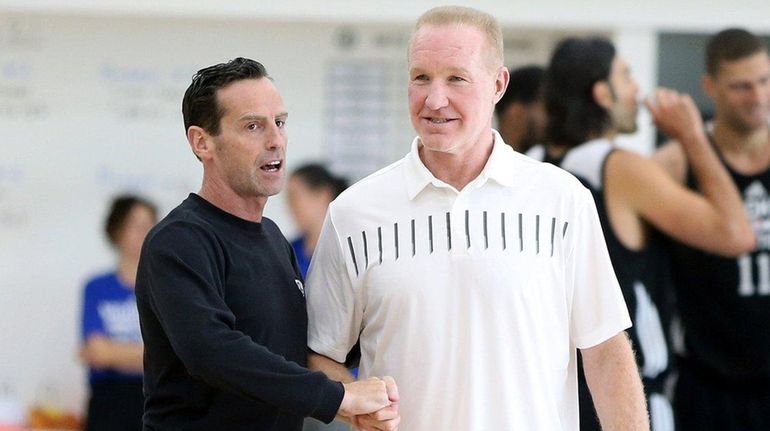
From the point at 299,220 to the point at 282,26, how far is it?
1057mm

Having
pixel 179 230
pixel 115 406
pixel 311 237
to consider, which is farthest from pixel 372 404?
pixel 115 406

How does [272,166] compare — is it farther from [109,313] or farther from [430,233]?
[109,313]

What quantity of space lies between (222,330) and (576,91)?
7.10 ft

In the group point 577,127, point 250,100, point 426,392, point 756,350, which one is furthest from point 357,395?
point 756,350

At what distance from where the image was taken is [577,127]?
4520 mm

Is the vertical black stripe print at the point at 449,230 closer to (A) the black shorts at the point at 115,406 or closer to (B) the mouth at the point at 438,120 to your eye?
(B) the mouth at the point at 438,120

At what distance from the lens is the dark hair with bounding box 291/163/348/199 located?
6258mm

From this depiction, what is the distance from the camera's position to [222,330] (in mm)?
2723

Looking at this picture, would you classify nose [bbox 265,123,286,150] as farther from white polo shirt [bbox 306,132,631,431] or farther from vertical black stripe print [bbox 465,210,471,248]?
vertical black stripe print [bbox 465,210,471,248]

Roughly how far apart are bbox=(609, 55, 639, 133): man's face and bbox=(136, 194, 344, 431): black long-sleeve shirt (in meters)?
1.87

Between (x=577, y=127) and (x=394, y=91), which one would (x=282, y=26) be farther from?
(x=577, y=127)

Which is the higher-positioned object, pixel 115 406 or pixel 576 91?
pixel 576 91

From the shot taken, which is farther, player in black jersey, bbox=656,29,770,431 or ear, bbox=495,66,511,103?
player in black jersey, bbox=656,29,770,431

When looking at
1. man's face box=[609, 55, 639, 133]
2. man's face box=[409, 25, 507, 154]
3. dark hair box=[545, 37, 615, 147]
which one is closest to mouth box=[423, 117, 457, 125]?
man's face box=[409, 25, 507, 154]
